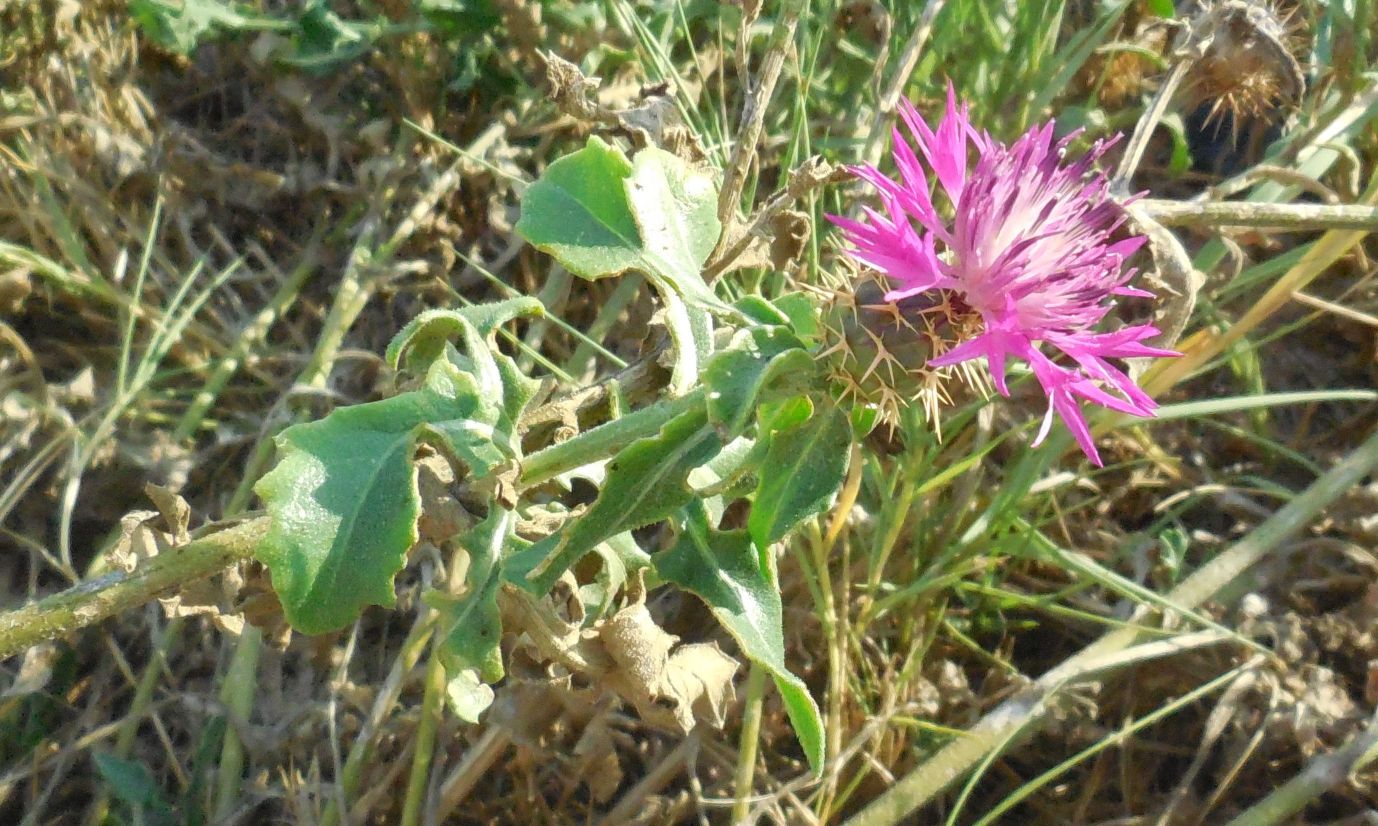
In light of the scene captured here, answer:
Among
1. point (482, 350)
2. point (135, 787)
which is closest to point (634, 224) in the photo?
point (482, 350)

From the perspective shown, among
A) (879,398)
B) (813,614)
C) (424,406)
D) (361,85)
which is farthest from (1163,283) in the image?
(361,85)

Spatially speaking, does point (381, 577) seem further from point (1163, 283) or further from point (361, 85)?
point (361, 85)

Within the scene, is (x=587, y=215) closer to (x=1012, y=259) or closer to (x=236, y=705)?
(x=1012, y=259)

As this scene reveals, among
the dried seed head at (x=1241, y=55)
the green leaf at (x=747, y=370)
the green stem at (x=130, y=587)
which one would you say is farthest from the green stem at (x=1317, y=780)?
the green stem at (x=130, y=587)

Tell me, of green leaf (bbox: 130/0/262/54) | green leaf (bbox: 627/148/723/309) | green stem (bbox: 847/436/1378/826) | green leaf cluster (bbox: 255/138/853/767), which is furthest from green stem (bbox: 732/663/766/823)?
green leaf (bbox: 130/0/262/54)

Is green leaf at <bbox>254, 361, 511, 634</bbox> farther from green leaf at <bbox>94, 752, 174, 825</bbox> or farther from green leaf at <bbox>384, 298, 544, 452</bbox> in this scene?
green leaf at <bbox>94, 752, 174, 825</bbox>
